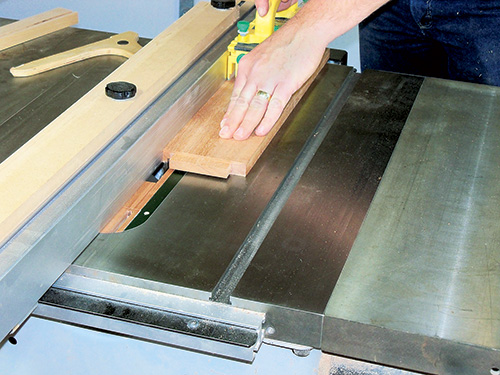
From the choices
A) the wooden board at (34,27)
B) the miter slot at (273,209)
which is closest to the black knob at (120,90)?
the miter slot at (273,209)

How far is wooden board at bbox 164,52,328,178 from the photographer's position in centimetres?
130

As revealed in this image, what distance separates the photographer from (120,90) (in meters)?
1.33

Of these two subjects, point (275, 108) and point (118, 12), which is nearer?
point (275, 108)

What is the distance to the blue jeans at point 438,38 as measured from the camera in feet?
5.90

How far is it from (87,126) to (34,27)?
84cm

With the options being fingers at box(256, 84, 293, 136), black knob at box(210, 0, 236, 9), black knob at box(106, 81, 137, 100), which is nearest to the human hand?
fingers at box(256, 84, 293, 136)

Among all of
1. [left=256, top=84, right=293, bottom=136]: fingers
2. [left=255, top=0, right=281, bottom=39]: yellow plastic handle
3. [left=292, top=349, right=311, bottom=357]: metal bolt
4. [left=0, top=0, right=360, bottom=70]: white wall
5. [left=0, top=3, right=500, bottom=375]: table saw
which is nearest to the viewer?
[left=0, top=3, right=500, bottom=375]: table saw

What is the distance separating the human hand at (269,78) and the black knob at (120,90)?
21 cm

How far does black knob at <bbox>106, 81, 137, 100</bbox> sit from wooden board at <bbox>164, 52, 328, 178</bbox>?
0.43ft

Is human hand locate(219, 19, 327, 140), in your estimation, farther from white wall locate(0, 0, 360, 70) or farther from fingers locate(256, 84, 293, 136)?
white wall locate(0, 0, 360, 70)

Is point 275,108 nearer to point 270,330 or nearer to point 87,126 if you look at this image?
point 87,126

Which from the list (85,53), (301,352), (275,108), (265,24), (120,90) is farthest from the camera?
(85,53)

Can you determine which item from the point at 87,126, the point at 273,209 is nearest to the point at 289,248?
the point at 273,209

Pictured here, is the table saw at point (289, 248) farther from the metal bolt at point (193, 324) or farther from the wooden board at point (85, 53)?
the wooden board at point (85, 53)
